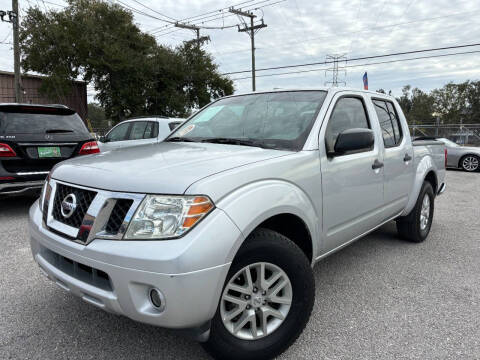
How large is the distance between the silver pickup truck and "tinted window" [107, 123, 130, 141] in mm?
6984

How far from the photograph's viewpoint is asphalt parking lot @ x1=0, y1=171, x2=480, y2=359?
91.3 inches

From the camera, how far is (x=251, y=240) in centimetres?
204

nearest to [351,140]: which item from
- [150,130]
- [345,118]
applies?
[345,118]

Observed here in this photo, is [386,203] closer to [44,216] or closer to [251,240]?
[251,240]

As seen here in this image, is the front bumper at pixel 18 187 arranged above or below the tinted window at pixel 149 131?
below

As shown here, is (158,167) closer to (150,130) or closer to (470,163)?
(150,130)

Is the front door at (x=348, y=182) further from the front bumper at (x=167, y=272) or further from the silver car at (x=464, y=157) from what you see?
the silver car at (x=464, y=157)

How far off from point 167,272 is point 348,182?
1.69 meters

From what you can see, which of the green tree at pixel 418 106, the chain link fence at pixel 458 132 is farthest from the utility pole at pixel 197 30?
the green tree at pixel 418 106

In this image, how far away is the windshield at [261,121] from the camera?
109 inches

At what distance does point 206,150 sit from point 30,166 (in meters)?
3.86

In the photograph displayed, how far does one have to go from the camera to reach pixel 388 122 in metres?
3.91

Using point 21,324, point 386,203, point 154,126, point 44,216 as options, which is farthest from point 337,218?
point 154,126

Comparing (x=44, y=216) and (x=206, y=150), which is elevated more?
(x=206, y=150)
